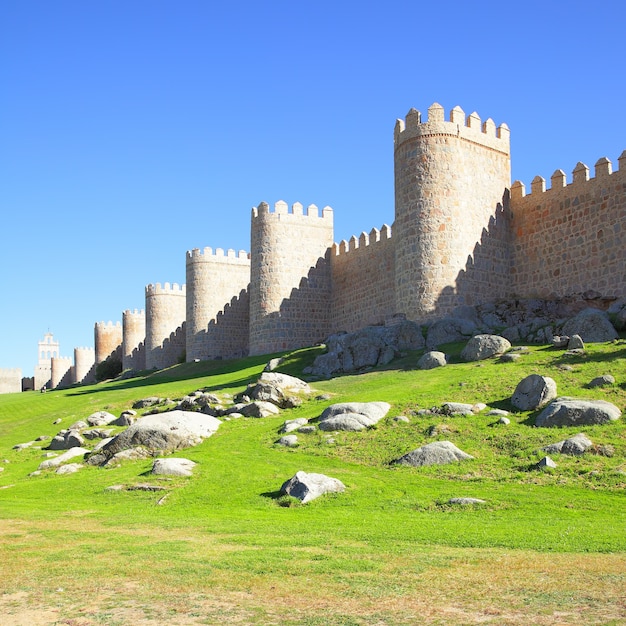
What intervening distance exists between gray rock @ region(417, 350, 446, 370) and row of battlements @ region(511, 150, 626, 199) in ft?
32.6

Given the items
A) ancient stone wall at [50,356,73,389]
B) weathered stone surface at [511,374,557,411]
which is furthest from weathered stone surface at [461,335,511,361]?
ancient stone wall at [50,356,73,389]

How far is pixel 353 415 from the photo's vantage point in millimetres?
17938

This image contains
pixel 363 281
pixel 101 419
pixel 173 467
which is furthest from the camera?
pixel 363 281

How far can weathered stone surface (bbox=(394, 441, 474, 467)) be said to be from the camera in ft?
48.0

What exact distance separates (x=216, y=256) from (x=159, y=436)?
116 feet

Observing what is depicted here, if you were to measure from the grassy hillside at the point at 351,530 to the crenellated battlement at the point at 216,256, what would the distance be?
3246 cm

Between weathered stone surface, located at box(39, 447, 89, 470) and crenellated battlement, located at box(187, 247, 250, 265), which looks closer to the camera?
weathered stone surface, located at box(39, 447, 89, 470)

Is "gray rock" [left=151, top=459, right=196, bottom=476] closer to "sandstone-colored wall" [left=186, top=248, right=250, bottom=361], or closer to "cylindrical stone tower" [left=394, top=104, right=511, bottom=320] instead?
"cylindrical stone tower" [left=394, top=104, right=511, bottom=320]

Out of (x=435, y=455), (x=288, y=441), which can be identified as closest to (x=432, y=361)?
(x=288, y=441)

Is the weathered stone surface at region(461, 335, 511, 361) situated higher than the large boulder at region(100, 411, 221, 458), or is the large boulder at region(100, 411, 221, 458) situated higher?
the weathered stone surface at region(461, 335, 511, 361)

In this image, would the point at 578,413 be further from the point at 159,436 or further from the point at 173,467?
the point at 159,436

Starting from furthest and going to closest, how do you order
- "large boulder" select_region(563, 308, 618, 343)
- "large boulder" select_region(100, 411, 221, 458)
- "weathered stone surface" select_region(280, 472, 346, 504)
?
"large boulder" select_region(563, 308, 618, 343), "large boulder" select_region(100, 411, 221, 458), "weathered stone surface" select_region(280, 472, 346, 504)

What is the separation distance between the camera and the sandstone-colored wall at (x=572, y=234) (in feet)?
92.2

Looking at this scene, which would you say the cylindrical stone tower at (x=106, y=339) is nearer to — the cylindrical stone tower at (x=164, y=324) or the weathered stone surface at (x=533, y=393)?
the cylindrical stone tower at (x=164, y=324)
